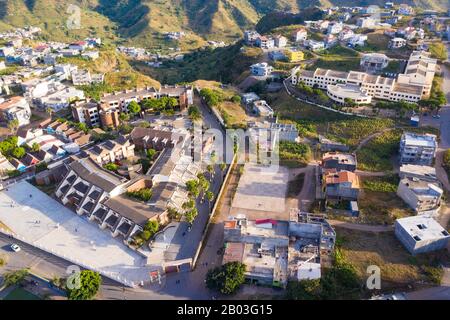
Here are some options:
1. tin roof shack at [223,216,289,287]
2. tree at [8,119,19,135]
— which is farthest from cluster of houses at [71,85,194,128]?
tin roof shack at [223,216,289,287]

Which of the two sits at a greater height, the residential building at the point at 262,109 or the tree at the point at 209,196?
the residential building at the point at 262,109

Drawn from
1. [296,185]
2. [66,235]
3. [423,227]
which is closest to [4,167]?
[66,235]

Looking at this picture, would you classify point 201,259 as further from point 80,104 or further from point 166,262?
point 80,104

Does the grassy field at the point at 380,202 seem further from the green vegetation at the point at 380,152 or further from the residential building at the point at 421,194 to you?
the green vegetation at the point at 380,152

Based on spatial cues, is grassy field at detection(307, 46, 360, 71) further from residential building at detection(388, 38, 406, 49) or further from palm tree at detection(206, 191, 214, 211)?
palm tree at detection(206, 191, 214, 211)

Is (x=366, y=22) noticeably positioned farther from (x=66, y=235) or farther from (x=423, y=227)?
(x=66, y=235)

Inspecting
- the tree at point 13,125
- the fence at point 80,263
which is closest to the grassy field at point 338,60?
the tree at point 13,125
